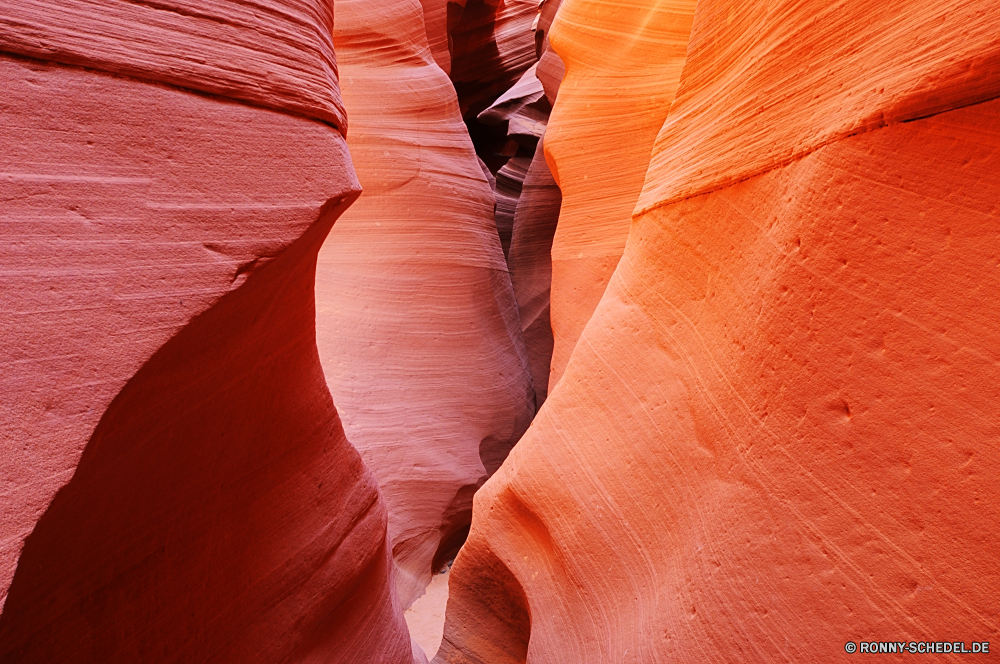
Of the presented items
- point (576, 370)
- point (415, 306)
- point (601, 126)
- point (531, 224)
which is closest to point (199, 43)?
point (576, 370)

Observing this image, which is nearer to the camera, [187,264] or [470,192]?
[187,264]

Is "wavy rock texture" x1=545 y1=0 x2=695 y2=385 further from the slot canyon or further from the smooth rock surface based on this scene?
the smooth rock surface

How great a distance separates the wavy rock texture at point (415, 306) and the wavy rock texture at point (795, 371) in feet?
6.66

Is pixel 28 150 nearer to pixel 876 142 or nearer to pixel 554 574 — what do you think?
pixel 876 142

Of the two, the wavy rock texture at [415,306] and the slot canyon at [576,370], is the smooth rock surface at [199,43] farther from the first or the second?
the wavy rock texture at [415,306]

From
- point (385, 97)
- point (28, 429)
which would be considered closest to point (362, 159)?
point (385, 97)

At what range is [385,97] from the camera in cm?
541

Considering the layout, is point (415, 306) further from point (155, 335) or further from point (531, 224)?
point (155, 335)

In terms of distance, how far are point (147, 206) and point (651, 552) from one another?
1.73m

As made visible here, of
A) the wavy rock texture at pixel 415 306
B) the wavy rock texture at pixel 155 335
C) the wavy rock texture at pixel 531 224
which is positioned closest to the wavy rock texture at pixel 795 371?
the wavy rock texture at pixel 155 335

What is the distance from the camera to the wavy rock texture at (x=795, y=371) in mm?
1281

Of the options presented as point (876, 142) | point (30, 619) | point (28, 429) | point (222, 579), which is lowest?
point (222, 579)

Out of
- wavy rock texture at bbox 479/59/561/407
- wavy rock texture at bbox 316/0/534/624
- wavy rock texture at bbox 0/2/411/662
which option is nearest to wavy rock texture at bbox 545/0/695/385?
wavy rock texture at bbox 316/0/534/624

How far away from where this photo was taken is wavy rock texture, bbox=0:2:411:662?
1.19 m
